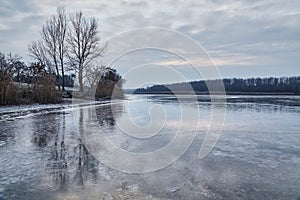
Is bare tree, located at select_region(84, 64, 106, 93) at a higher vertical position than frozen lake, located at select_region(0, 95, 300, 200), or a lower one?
higher

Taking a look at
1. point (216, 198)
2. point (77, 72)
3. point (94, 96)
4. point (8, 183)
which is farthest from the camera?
point (77, 72)

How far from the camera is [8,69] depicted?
18.6 metres

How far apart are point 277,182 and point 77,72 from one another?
34.4 metres

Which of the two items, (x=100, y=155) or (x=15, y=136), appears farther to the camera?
(x=15, y=136)

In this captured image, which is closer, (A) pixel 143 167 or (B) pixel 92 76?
(A) pixel 143 167

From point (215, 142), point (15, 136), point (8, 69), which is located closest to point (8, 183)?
point (15, 136)

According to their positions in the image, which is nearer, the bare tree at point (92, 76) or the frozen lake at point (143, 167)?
the frozen lake at point (143, 167)

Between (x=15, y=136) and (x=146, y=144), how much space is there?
3.59 m

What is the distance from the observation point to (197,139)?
24.4 ft

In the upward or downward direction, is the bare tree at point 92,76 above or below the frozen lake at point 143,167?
above

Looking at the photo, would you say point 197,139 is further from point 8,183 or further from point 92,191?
point 8,183

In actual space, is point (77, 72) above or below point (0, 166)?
above

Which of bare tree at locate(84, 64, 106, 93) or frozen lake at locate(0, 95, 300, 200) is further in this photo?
bare tree at locate(84, 64, 106, 93)

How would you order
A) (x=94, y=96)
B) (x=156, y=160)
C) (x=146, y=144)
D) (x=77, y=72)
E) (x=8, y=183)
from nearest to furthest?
(x=8, y=183) < (x=156, y=160) < (x=146, y=144) < (x=94, y=96) < (x=77, y=72)
